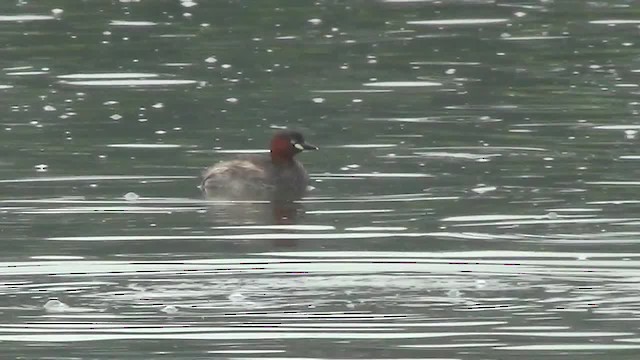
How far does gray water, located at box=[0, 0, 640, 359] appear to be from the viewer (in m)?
11.9

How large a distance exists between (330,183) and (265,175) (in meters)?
0.59

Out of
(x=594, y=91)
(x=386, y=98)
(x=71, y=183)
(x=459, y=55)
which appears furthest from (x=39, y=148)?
(x=459, y=55)

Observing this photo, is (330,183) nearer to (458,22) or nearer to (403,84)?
(403,84)

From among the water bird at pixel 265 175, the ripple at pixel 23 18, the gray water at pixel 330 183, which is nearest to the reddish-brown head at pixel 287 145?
the water bird at pixel 265 175

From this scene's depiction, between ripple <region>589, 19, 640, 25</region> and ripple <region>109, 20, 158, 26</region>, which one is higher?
ripple <region>589, 19, 640, 25</region>

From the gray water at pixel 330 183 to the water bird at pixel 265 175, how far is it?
0.74ft

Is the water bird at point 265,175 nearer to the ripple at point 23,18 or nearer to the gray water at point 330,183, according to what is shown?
the gray water at point 330,183

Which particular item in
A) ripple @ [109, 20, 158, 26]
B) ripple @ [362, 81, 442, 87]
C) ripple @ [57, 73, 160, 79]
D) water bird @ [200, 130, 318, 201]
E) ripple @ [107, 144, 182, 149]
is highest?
water bird @ [200, 130, 318, 201]

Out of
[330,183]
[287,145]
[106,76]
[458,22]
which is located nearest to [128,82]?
[106,76]

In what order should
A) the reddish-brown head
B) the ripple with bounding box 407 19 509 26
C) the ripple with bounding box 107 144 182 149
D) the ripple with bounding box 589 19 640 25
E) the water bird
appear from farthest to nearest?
the ripple with bounding box 407 19 509 26 < the ripple with bounding box 589 19 640 25 < the ripple with bounding box 107 144 182 149 < the reddish-brown head < the water bird

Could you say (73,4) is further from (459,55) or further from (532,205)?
(532,205)

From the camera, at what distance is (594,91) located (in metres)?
22.4


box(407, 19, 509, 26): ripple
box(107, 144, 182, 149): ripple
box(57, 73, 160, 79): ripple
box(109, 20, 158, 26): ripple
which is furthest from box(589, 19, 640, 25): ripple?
box(107, 144, 182, 149): ripple

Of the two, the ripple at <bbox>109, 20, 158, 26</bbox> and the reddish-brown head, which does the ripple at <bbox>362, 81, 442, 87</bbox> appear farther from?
the ripple at <bbox>109, 20, 158, 26</bbox>
